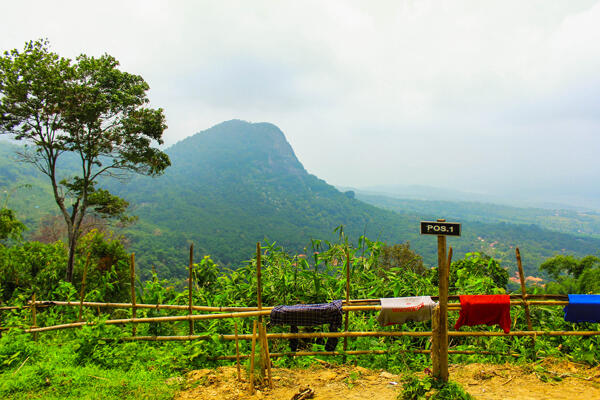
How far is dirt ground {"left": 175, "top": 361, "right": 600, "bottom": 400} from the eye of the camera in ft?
10.2

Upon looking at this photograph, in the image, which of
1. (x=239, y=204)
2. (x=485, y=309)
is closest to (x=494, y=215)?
(x=239, y=204)

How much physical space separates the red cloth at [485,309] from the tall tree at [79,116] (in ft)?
36.4

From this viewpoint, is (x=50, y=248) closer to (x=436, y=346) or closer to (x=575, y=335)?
(x=436, y=346)

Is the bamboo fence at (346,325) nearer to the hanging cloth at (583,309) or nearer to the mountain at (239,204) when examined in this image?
the hanging cloth at (583,309)

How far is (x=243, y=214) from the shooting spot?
7144 centimetres

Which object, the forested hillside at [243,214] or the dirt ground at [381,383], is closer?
the dirt ground at [381,383]

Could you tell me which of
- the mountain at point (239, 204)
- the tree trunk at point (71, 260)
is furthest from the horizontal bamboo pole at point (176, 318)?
the mountain at point (239, 204)

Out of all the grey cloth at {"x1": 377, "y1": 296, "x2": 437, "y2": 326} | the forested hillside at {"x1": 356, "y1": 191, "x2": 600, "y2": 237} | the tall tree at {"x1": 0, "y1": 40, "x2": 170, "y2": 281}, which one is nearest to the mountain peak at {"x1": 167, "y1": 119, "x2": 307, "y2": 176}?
the forested hillside at {"x1": 356, "y1": 191, "x2": 600, "y2": 237}

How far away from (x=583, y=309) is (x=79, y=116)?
13.2 m

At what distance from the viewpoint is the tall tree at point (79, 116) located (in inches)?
371

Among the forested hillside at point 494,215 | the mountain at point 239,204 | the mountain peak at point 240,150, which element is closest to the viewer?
the mountain at point 239,204

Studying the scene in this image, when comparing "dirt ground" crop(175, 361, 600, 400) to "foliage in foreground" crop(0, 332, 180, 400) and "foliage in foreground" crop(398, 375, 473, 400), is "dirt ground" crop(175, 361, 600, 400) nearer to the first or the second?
"foliage in foreground" crop(398, 375, 473, 400)

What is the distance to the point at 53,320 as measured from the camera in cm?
502

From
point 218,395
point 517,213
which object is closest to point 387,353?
point 218,395
